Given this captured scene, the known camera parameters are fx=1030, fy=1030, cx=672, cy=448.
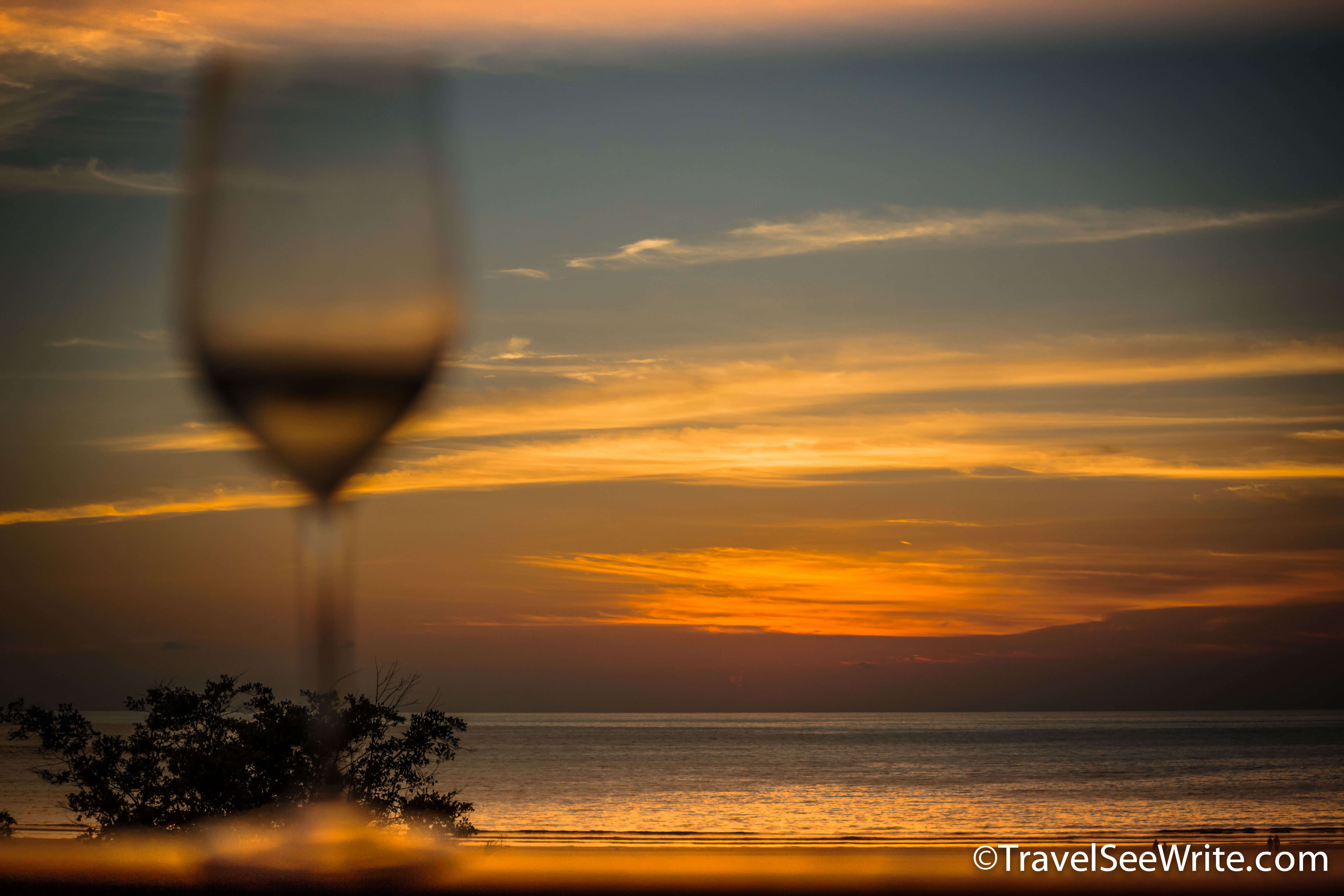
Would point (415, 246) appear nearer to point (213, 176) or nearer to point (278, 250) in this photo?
point (278, 250)

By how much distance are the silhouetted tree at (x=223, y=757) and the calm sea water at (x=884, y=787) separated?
1.38m

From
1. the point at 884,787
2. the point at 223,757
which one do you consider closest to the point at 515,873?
the point at 223,757

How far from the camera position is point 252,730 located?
898 centimetres

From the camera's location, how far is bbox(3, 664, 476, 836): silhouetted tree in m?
8.78

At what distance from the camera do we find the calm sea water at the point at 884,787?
89.4ft

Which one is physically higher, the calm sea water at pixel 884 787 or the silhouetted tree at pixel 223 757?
the silhouetted tree at pixel 223 757

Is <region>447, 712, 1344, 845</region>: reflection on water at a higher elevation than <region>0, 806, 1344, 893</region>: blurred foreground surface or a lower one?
lower

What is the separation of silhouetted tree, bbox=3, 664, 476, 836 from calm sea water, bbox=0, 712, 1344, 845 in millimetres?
1384

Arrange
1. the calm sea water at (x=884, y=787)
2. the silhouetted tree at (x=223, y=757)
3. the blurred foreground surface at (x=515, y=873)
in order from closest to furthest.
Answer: the blurred foreground surface at (x=515, y=873)
the silhouetted tree at (x=223, y=757)
the calm sea water at (x=884, y=787)

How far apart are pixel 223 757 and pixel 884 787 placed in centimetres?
3553

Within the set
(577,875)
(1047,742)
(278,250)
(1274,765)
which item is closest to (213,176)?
(278,250)

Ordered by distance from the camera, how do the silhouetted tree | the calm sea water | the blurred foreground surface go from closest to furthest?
the blurred foreground surface < the silhouetted tree < the calm sea water

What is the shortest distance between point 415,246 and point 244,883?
1.51 m

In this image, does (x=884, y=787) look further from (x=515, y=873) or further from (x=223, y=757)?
(x=515, y=873)
